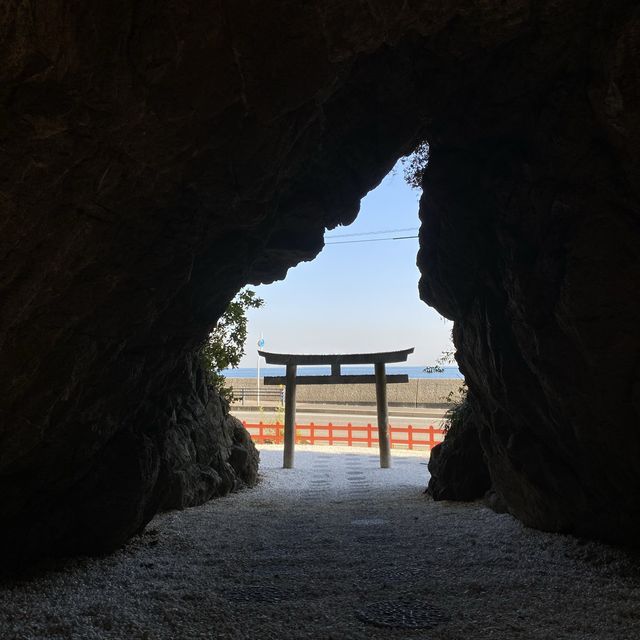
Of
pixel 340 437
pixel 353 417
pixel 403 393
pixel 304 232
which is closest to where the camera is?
pixel 304 232

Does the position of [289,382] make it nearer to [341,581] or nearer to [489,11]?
[341,581]

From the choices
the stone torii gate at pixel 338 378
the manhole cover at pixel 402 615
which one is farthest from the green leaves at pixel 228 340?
the manhole cover at pixel 402 615

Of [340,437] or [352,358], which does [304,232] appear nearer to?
[352,358]

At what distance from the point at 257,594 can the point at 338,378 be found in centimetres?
1224

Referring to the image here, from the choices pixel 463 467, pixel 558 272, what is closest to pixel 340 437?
pixel 463 467

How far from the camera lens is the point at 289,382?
16750 millimetres

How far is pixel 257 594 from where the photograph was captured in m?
4.41

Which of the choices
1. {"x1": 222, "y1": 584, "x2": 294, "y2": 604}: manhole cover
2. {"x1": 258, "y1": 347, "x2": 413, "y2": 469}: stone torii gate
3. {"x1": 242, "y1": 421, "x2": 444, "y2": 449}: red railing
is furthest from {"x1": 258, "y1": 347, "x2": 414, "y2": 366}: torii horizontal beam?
{"x1": 222, "y1": 584, "x2": 294, "y2": 604}: manhole cover

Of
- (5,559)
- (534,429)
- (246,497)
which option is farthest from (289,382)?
(5,559)

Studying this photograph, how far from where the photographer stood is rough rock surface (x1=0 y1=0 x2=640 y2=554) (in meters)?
2.98

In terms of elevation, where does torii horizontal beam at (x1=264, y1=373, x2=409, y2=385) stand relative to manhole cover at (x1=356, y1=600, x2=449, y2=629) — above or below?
above

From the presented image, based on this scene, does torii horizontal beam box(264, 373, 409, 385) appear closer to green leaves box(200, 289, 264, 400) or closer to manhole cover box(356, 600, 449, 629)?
green leaves box(200, 289, 264, 400)

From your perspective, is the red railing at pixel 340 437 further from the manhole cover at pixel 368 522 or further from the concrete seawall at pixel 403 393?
the manhole cover at pixel 368 522

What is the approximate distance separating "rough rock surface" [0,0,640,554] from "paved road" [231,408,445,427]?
24.4 metres
